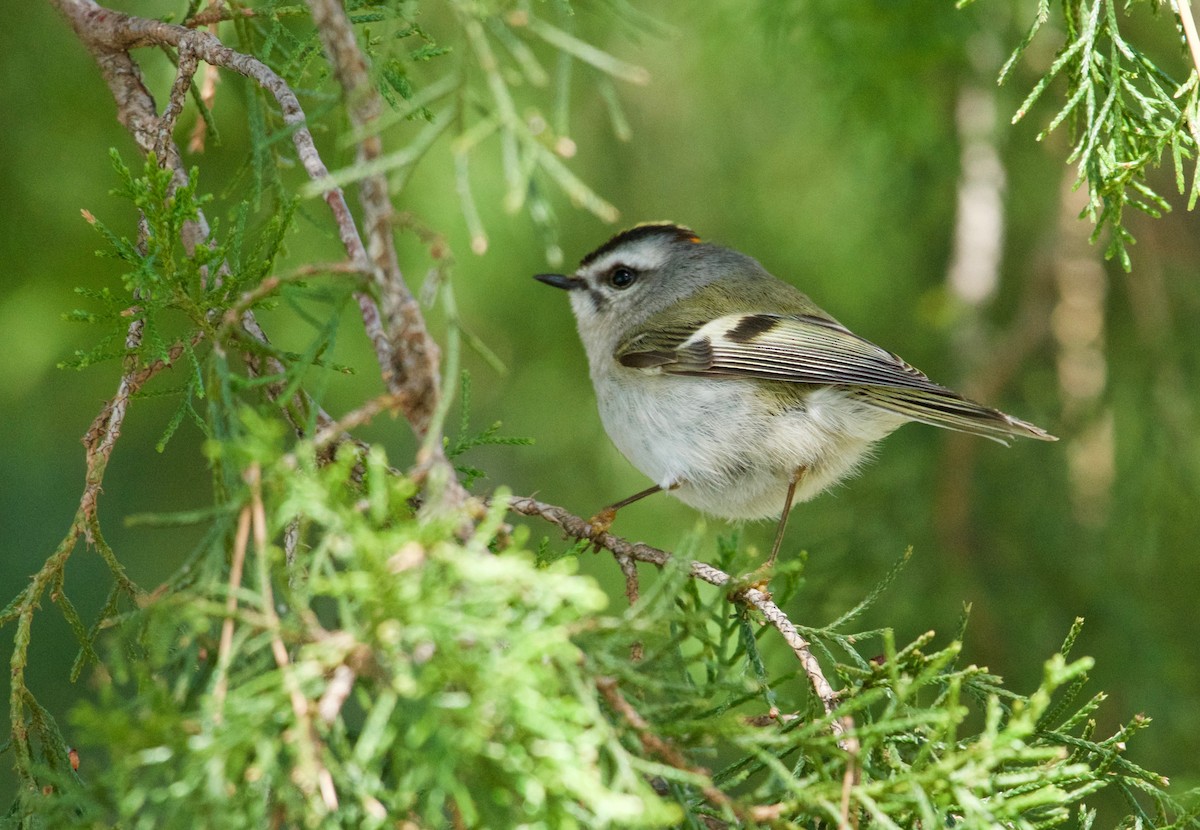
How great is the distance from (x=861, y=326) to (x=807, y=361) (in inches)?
63.1

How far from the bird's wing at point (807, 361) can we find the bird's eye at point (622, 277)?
1.24 ft

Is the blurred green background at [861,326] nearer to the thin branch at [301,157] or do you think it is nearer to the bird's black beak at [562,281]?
the bird's black beak at [562,281]

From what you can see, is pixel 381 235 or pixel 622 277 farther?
pixel 622 277

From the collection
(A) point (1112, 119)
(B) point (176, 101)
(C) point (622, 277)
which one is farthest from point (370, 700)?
(C) point (622, 277)

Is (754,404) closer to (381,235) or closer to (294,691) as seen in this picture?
(381,235)

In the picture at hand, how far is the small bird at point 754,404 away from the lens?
277cm

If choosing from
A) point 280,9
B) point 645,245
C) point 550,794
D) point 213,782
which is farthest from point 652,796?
point 645,245

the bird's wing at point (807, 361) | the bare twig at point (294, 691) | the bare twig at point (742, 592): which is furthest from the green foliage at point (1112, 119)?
the bare twig at point (294, 691)

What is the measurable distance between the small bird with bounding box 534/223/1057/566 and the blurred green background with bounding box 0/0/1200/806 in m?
0.82

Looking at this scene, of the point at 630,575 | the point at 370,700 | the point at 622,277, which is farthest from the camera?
the point at 622,277

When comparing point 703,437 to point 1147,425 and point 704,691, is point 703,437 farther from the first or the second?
point 1147,425

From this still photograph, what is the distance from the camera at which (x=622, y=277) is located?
346 cm

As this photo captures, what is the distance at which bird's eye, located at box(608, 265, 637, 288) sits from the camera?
Answer: 135 inches

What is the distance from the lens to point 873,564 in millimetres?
3629
